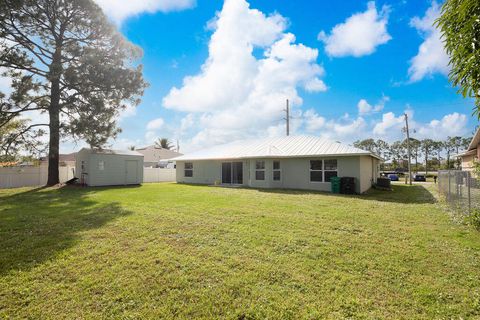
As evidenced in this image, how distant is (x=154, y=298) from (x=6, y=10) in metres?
19.9

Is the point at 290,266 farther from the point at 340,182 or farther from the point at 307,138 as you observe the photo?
the point at 307,138

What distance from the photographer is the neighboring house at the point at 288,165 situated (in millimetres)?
14688

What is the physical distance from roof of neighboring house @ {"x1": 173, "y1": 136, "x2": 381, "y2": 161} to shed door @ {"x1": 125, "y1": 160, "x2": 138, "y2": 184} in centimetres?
439

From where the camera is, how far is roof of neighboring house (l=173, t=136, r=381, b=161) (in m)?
14.8

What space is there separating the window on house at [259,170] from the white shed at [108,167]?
35.4 ft

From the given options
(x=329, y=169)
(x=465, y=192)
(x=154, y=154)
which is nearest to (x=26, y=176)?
(x=154, y=154)

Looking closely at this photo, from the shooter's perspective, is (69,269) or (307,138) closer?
(69,269)

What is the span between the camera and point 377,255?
455cm

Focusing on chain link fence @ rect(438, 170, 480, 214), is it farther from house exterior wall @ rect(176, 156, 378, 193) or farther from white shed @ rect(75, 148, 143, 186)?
white shed @ rect(75, 148, 143, 186)

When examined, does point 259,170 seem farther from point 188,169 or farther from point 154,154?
point 154,154

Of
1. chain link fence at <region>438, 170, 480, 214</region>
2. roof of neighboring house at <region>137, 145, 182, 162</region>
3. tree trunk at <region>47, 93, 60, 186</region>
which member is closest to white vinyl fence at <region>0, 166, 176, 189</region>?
tree trunk at <region>47, 93, 60, 186</region>

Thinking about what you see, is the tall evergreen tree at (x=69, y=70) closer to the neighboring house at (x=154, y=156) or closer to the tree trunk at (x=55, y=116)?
the tree trunk at (x=55, y=116)

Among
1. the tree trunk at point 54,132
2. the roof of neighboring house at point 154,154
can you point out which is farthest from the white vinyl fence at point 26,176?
the roof of neighboring house at point 154,154

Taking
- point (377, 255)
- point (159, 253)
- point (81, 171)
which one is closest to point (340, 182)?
point (377, 255)
